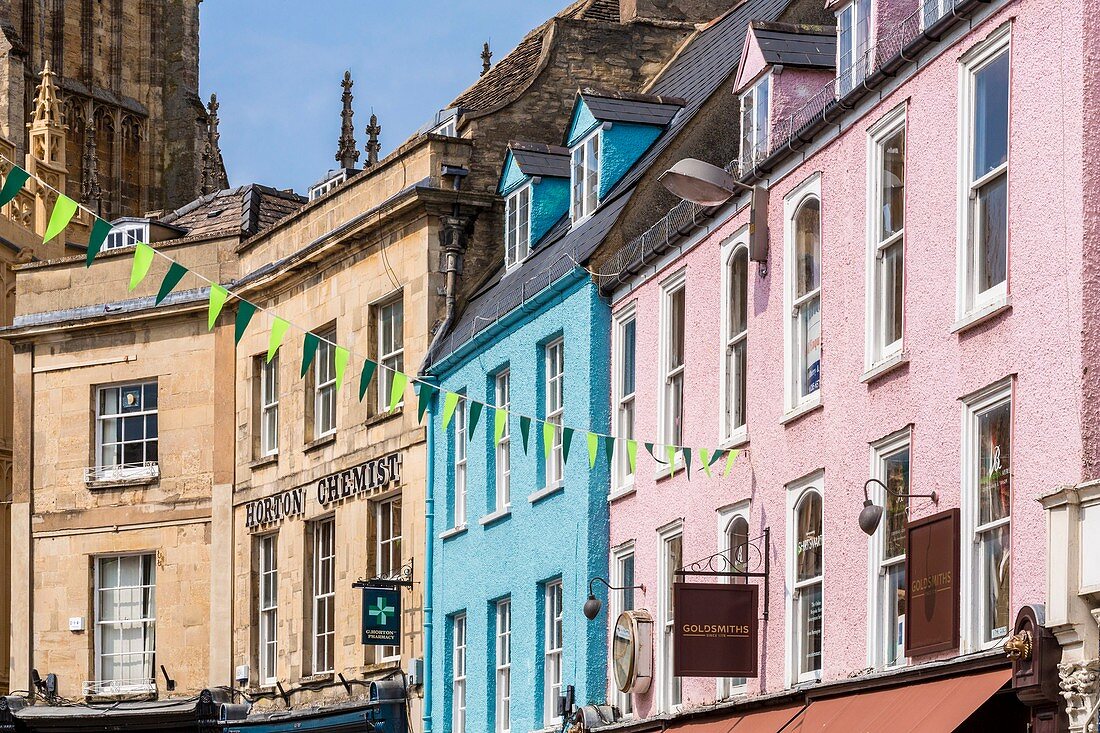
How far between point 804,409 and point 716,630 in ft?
6.86

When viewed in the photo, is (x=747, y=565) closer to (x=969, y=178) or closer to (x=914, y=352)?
(x=914, y=352)

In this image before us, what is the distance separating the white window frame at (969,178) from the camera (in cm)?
1569

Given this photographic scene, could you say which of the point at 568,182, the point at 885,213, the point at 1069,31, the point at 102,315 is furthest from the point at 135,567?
the point at 1069,31

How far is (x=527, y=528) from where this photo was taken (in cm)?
2583

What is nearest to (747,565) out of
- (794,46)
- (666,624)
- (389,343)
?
(666,624)

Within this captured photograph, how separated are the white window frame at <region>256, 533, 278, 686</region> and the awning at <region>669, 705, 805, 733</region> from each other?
13560 mm

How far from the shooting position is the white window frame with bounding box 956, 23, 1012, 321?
1569cm

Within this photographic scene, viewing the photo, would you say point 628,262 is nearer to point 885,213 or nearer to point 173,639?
point 885,213

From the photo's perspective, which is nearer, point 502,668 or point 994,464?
point 994,464

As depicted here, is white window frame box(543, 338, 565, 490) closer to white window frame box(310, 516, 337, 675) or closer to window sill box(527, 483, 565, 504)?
window sill box(527, 483, 565, 504)

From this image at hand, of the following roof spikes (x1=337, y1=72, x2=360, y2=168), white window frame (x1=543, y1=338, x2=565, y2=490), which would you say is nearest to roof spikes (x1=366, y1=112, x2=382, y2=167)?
roof spikes (x1=337, y1=72, x2=360, y2=168)

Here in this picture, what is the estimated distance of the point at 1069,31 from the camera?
1471 cm

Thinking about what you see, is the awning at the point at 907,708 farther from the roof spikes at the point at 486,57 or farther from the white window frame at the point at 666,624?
the roof spikes at the point at 486,57

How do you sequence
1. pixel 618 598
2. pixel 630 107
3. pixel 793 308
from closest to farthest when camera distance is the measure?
pixel 793 308
pixel 618 598
pixel 630 107
